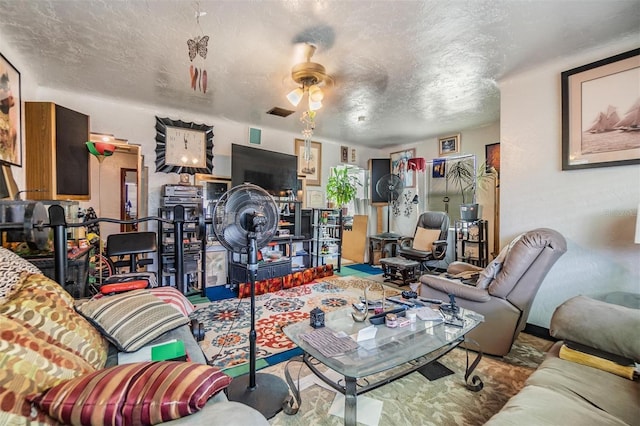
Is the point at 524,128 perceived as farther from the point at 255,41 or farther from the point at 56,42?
the point at 56,42

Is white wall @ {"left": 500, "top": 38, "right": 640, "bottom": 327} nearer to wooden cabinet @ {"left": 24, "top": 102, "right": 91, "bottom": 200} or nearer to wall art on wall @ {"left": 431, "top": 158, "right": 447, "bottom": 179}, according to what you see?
wall art on wall @ {"left": 431, "top": 158, "right": 447, "bottom": 179}

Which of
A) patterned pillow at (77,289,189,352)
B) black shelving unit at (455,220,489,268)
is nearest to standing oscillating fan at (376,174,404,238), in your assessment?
black shelving unit at (455,220,489,268)

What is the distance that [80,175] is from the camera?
2.70 meters

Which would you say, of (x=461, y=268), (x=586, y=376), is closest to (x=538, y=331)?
(x=461, y=268)

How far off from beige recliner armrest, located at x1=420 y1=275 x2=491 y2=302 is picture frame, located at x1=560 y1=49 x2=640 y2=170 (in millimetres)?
1392

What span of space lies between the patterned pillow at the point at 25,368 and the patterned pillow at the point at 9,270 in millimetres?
273

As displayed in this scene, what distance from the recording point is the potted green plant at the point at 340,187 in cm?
517

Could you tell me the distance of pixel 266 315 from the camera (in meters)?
2.87

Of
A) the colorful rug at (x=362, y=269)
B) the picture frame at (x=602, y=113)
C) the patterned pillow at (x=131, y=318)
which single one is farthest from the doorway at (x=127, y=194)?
the picture frame at (x=602, y=113)

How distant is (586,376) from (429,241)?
3.09 metres

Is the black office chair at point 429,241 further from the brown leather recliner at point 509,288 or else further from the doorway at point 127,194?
the doorway at point 127,194

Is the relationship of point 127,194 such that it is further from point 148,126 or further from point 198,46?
point 198,46

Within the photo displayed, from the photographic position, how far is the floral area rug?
7.17 ft

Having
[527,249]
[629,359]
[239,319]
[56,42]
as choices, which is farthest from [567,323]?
[56,42]
